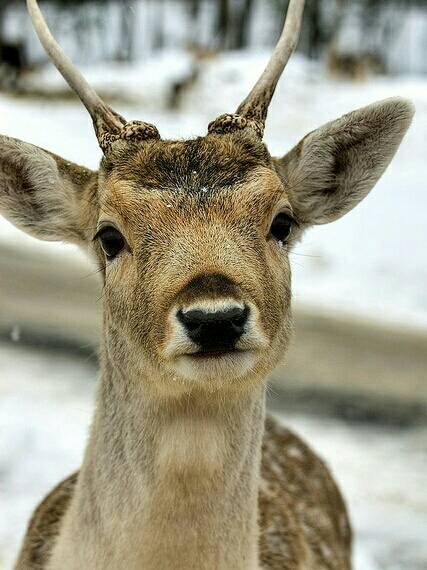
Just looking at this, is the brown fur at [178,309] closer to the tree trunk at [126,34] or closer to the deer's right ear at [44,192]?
the deer's right ear at [44,192]

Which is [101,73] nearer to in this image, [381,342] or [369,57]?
[369,57]

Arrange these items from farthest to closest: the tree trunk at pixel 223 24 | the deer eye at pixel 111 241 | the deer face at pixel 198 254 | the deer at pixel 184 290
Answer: the tree trunk at pixel 223 24
the deer eye at pixel 111 241
the deer at pixel 184 290
the deer face at pixel 198 254

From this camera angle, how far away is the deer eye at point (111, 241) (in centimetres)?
318

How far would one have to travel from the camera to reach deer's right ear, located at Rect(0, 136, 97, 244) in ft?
11.4

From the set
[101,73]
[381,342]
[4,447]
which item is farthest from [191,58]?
[4,447]

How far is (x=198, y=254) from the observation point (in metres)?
2.83

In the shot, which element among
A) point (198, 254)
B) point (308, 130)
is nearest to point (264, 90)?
point (198, 254)

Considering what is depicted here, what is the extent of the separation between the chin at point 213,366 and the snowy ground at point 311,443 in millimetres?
2802

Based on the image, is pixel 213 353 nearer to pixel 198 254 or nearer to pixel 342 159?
pixel 198 254

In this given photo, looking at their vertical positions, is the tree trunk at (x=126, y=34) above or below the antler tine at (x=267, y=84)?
above

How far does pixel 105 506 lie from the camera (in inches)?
126

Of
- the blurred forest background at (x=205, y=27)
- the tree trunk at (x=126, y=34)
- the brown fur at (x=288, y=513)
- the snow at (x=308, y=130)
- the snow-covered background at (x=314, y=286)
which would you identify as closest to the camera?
the brown fur at (x=288, y=513)

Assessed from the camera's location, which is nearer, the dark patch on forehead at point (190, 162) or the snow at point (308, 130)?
the dark patch on forehead at point (190, 162)

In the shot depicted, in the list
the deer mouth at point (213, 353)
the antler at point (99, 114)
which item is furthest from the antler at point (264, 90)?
the deer mouth at point (213, 353)
